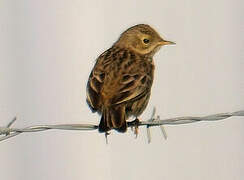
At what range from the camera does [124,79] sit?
20.6ft

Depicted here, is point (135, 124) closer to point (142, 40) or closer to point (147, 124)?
point (147, 124)

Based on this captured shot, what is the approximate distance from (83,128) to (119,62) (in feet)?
6.07

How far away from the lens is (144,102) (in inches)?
251

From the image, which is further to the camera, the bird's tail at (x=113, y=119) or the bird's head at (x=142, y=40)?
the bird's head at (x=142, y=40)

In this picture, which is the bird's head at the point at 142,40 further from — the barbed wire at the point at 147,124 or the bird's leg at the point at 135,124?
the barbed wire at the point at 147,124

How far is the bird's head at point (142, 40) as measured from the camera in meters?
7.49

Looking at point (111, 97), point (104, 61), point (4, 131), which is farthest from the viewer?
point (104, 61)

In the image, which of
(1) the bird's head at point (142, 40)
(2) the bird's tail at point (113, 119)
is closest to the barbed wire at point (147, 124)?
(2) the bird's tail at point (113, 119)

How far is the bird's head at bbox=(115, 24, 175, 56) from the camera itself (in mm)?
7492

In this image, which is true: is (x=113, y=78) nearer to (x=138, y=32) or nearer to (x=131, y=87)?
(x=131, y=87)

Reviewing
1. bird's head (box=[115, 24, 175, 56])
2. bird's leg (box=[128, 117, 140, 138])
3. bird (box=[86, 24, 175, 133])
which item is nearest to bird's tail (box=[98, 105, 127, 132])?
bird (box=[86, 24, 175, 133])

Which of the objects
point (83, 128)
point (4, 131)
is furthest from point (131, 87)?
point (4, 131)

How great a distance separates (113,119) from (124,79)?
75cm

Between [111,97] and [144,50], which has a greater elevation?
[144,50]
